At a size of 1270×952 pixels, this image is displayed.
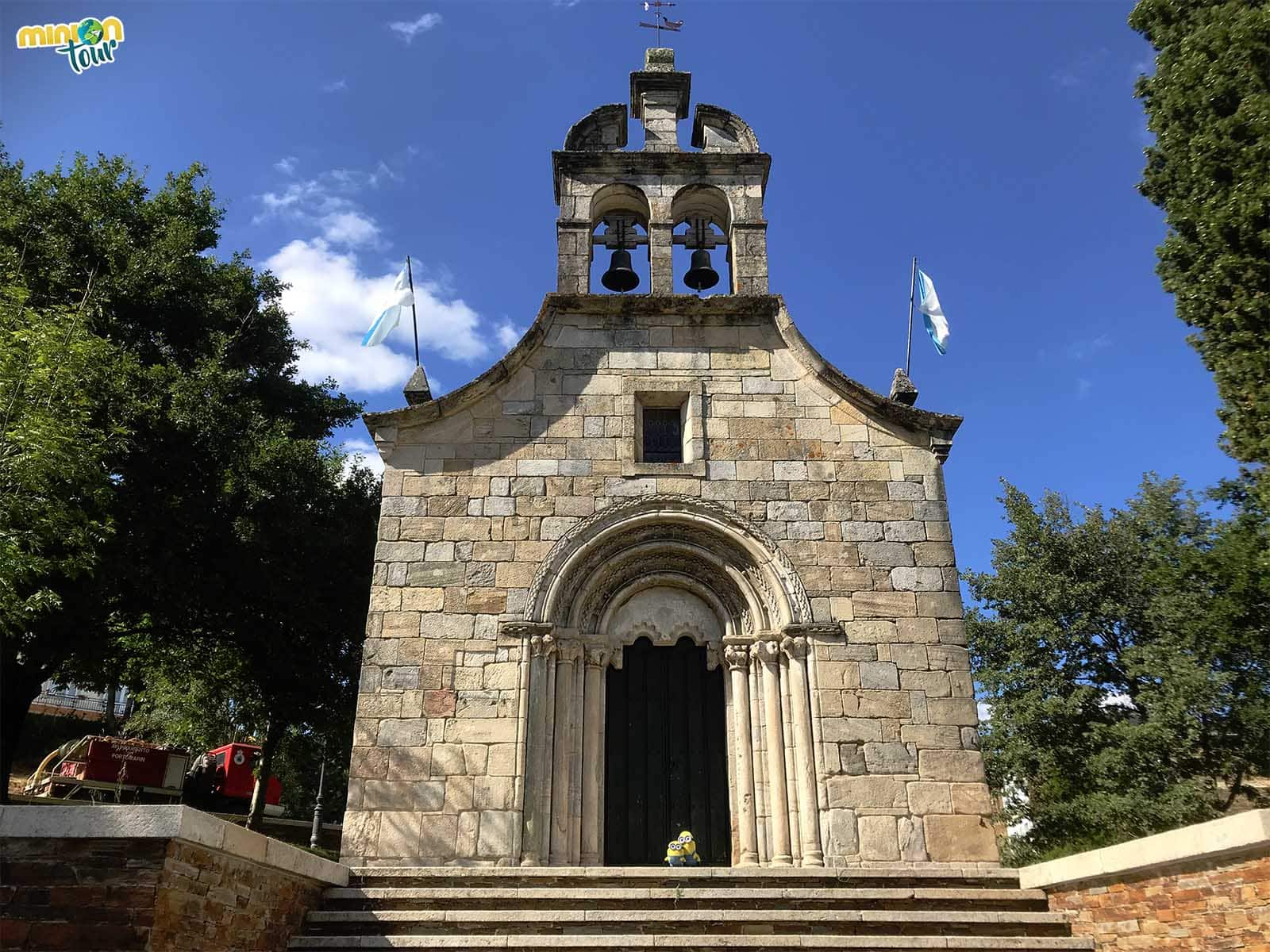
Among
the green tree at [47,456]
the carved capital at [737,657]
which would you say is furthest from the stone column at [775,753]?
the green tree at [47,456]

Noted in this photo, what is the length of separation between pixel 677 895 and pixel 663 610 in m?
3.45

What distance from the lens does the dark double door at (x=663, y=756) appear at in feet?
31.8

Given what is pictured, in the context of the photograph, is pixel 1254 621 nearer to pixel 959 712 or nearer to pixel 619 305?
pixel 959 712

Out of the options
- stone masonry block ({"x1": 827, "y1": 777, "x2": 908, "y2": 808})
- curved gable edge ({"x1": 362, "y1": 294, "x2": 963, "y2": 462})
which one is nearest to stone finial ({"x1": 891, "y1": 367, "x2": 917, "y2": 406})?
curved gable edge ({"x1": 362, "y1": 294, "x2": 963, "y2": 462})

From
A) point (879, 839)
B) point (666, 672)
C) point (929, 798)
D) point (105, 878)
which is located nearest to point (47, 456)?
point (105, 878)

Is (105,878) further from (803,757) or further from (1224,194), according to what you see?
(1224,194)

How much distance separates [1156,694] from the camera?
17938 mm

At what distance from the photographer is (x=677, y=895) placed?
788 centimetres

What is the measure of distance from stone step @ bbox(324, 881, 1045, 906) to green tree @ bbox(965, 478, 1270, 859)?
17.5 ft

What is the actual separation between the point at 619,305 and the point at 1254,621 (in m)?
12.0

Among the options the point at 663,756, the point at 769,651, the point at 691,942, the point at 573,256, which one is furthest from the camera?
the point at 573,256

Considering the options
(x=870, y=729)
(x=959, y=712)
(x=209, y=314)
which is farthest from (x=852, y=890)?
(x=209, y=314)

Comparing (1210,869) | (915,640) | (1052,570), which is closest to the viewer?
(1210,869)

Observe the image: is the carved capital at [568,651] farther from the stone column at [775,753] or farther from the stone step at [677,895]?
the stone step at [677,895]
